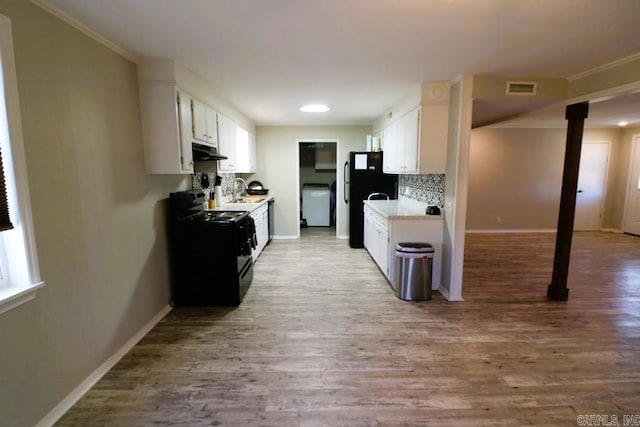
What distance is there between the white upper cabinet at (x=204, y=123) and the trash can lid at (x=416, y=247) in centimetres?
254

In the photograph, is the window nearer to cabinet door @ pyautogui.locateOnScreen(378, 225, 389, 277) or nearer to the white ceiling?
the white ceiling

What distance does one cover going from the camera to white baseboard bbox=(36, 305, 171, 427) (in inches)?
70.7

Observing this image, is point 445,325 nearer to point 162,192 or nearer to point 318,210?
point 162,192

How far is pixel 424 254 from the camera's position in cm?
347

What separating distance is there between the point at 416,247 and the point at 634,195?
21.5 ft

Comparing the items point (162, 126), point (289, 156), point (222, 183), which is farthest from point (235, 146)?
point (162, 126)

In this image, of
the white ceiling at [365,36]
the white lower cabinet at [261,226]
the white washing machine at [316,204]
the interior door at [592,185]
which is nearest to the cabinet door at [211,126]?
the white ceiling at [365,36]

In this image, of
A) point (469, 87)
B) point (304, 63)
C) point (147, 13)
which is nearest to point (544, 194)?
point (469, 87)

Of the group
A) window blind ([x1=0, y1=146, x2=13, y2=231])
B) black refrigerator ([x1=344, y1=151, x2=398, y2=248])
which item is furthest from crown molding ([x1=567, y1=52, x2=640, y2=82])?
window blind ([x1=0, y1=146, x2=13, y2=231])

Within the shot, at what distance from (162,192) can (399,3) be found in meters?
2.64

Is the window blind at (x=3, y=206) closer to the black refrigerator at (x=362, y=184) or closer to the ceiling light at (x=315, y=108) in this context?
the ceiling light at (x=315, y=108)

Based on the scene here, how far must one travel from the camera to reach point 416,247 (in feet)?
11.6

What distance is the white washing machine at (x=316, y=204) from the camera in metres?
7.75

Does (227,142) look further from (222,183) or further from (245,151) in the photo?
(245,151)
